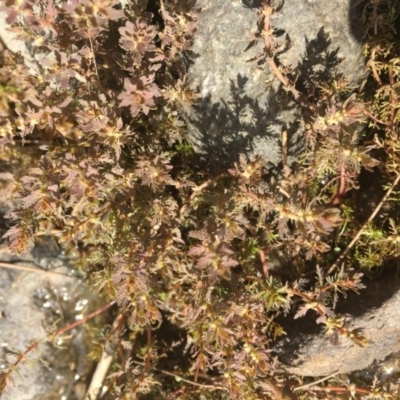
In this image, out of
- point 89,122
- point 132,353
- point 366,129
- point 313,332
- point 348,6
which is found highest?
point 348,6

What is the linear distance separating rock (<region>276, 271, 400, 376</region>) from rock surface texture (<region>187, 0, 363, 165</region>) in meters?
1.27

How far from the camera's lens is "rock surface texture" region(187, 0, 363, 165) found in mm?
3281

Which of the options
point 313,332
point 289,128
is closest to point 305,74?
point 289,128

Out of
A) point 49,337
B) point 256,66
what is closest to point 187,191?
point 256,66

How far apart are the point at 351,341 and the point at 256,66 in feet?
6.99

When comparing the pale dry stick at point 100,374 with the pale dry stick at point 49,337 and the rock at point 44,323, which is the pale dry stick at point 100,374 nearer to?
the rock at point 44,323

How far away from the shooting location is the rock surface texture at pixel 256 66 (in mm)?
3281

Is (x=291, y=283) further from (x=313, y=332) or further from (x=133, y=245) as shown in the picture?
(x=133, y=245)

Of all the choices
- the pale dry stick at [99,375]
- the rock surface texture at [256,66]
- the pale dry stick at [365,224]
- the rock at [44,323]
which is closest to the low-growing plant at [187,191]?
the pale dry stick at [365,224]

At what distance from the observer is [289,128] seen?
11.6 ft

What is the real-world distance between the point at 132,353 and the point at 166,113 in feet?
7.38

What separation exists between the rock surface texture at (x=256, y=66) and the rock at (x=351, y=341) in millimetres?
1272

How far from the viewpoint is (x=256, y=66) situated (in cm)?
338

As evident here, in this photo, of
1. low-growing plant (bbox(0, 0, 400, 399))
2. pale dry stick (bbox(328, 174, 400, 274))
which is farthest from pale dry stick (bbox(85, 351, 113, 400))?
pale dry stick (bbox(328, 174, 400, 274))
